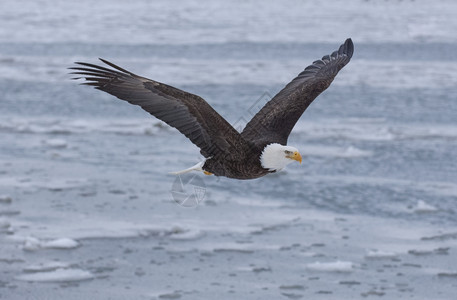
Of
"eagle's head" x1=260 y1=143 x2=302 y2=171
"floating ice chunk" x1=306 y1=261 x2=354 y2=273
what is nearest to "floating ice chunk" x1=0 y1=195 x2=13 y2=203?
"floating ice chunk" x1=306 y1=261 x2=354 y2=273

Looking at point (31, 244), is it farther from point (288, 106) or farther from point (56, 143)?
point (56, 143)

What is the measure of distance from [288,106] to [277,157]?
90 cm

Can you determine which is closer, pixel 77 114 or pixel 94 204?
pixel 94 204

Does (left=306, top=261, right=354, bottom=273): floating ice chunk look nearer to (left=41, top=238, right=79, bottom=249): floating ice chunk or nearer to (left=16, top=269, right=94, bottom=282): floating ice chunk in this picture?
(left=16, top=269, right=94, bottom=282): floating ice chunk

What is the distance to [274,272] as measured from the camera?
673 centimetres

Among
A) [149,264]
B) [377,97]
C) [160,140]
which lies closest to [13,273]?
[149,264]

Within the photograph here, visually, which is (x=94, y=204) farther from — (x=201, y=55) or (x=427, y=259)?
(x=201, y=55)

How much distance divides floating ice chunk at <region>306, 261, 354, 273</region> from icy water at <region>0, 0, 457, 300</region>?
0.01 m

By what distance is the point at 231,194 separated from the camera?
8.66 metres

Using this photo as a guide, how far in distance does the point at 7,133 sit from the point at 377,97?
587cm

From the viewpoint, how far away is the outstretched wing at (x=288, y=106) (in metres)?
4.52

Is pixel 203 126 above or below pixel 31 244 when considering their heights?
above

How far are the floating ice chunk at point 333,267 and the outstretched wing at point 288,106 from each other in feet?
6.48

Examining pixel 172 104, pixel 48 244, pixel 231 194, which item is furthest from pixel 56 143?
pixel 172 104
